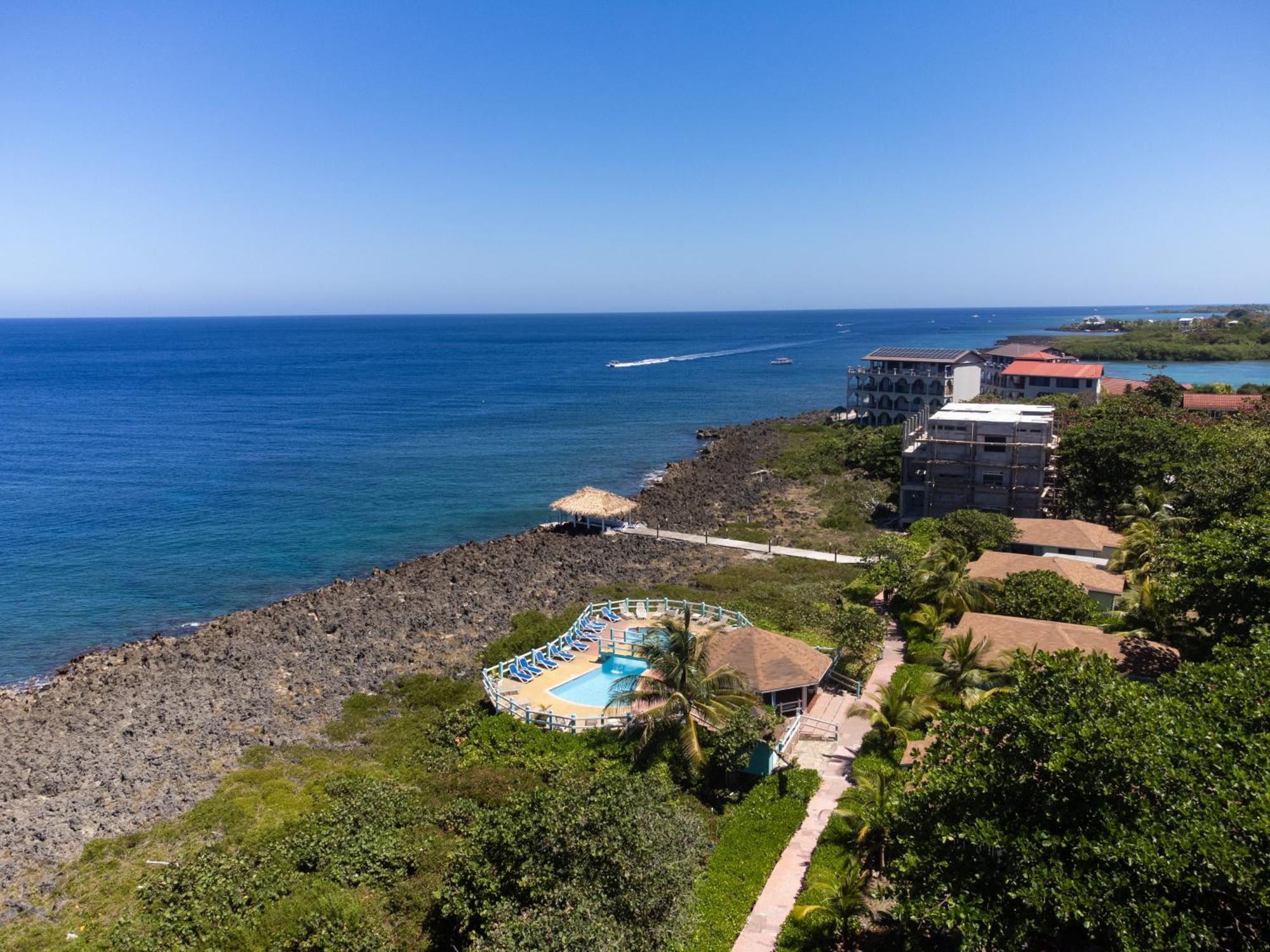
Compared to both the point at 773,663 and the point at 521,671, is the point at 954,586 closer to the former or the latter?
the point at 773,663

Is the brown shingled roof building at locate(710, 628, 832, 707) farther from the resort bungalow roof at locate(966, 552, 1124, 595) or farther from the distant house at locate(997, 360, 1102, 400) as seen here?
the distant house at locate(997, 360, 1102, 400)

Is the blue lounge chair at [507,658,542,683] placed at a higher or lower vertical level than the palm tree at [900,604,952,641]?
lower

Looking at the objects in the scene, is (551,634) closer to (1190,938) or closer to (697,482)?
(1190,938)

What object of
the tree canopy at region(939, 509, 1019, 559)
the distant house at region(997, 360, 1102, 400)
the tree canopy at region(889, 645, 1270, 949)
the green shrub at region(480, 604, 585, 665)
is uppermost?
the distant house at region(997, 360, 1102, 400)

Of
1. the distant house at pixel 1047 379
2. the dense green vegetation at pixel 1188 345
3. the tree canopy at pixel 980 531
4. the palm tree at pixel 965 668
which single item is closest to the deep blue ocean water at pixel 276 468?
the dense green vegetation at pixel 1188 345

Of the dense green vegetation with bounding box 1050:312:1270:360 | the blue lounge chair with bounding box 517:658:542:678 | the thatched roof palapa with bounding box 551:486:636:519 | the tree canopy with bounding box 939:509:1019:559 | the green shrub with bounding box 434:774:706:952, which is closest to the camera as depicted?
the green shrub with bounding box 434:774:706:952

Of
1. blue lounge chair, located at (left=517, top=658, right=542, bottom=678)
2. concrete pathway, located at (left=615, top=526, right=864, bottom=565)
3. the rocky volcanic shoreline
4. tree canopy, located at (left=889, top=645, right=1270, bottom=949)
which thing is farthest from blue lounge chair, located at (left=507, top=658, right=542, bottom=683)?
concrete pathway, located at (left=615, top=526, right=864, bottom=565)

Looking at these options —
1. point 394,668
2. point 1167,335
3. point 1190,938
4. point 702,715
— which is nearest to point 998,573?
point 702,715

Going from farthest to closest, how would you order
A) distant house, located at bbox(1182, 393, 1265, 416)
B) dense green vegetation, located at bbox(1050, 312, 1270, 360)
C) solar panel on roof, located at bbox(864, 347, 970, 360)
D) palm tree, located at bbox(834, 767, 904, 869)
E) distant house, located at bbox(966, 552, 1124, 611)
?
dense green vegetation, located at bbox(1050, 312, 1270, 360)
solar panel on roof, located at bbox(864, 347, 970, 360)
distant house, located at bbox(1182, 393, 1265, 416)
distant house, located at bbox(966, 552, 1124, 611)
palm tree, located at bbox(834, 767, 904, 869)
